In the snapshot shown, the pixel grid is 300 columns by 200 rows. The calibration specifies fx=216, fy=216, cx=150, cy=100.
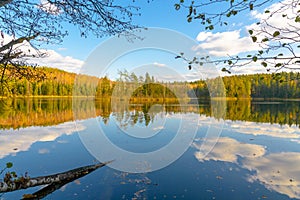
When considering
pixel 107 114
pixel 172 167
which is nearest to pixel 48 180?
pixel 172 167

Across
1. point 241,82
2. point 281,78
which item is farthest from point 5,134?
point 241,82

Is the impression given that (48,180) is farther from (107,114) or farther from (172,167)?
(107,114)

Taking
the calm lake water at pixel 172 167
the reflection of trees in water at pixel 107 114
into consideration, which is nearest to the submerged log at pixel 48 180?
the calm lake water at pixel 172 167

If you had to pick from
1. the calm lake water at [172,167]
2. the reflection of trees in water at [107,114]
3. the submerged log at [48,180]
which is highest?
the reflection of trees in water at [107,114]

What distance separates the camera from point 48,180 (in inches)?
193

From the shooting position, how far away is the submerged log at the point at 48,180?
416cm

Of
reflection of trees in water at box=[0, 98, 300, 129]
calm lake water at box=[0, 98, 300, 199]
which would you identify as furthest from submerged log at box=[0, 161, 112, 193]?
reflection of trees in water at box=[0, 98, 300, 129]

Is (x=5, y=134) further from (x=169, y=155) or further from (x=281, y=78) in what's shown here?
(x=281, y=78)

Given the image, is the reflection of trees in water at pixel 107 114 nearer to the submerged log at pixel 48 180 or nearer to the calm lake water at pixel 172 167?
the calm lake water at pixel 172 167

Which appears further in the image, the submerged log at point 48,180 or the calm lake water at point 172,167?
the calm lake water at point 172,167

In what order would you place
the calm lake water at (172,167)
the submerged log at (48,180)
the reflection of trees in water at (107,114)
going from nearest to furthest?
the submerged log at (48,180) → the calm lake water at (172,167) → the reflection of trees in water at (107,114)

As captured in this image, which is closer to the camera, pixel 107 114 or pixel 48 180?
pixel 48 180

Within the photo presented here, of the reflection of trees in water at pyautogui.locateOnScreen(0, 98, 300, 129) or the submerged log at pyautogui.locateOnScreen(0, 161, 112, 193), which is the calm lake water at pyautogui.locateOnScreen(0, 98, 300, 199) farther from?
the reflection of trees in water at pyautogui.locateOnScreen(0, 98, 300, 129)

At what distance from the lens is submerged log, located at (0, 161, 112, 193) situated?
416 centimetres
